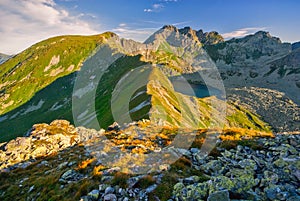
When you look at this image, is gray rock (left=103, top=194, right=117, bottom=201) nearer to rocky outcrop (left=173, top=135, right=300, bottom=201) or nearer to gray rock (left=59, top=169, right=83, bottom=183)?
rocky outcrop (left=173, top=135, right=300, bottom=201)

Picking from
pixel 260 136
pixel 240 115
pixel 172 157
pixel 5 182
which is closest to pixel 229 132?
pixel 260 136

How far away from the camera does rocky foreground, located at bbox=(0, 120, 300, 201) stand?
13.7 meters

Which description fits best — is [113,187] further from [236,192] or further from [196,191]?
[236,192]

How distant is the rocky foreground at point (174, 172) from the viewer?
13.7 m

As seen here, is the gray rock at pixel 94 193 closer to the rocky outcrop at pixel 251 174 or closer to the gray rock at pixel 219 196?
the rocky outcrop at pixel 251 174

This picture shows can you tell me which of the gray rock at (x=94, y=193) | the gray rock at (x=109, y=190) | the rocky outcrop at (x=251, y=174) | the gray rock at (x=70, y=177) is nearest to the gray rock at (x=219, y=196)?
the rocky outcrop at (x=251, y=174)

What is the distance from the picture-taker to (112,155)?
2231cm

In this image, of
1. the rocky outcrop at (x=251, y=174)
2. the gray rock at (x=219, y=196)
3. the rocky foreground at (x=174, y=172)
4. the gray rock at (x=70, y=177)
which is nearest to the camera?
the gray rock at (x=219, y=196)

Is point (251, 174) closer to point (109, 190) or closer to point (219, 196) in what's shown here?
point (219, 196)

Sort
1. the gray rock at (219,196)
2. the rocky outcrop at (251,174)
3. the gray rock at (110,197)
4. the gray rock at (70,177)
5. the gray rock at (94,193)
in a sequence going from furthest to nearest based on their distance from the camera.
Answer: the gray rock at (70,177)
the gray rock at (94,193)
the gray rock at (110,197)
the rocky outcrop at (251,174)
the gray rock at (219,196)

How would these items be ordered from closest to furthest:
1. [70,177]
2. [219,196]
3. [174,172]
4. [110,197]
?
[219,196]
[110,197]
[174,172]
[70,177]

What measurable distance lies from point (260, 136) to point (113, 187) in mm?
15042

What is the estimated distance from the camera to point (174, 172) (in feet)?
56.2

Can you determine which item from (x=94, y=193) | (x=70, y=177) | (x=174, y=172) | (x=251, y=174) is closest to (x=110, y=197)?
(x=94, y=193)
